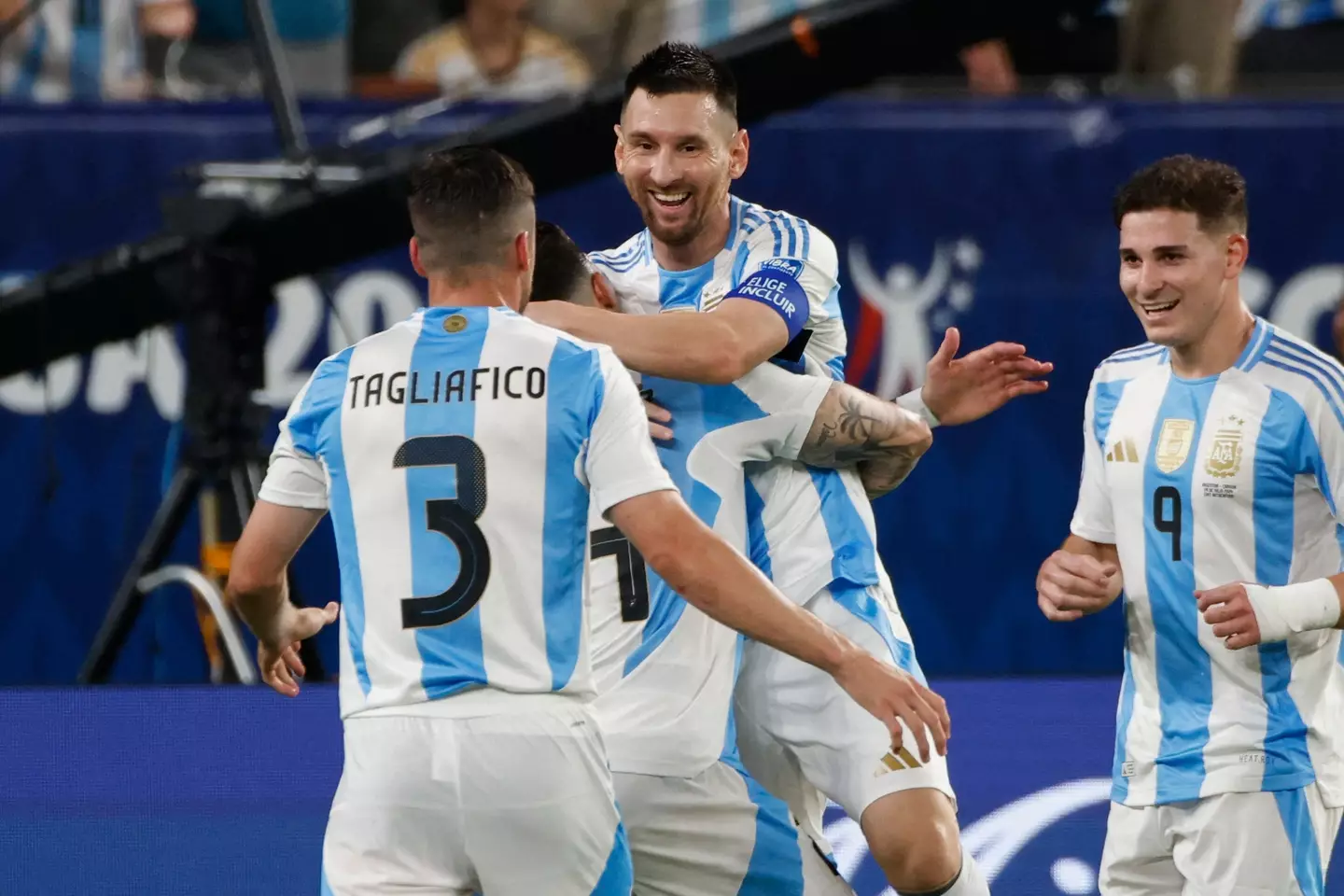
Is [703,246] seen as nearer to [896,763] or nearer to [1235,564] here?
[896,763]

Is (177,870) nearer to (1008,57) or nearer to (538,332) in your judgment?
(538,332)

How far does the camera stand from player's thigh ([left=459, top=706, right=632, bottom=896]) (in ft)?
11.3

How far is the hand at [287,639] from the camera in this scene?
4004 millimetres

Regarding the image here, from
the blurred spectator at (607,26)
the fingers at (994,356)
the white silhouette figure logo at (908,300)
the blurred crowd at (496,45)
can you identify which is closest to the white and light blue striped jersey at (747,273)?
the fingers at (994,356)

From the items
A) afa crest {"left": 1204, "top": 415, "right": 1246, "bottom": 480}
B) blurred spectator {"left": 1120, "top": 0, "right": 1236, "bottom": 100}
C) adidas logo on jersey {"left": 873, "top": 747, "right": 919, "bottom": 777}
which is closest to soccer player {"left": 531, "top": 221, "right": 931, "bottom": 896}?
adidas logo on jersey {"left": 873, "top": 747, "right": 919, "bottom": 777}

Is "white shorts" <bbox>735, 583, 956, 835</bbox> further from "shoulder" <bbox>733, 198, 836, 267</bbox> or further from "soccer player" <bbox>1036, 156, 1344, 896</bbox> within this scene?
"shoulder" <bbox>733, 198, 836, 267</bbox>

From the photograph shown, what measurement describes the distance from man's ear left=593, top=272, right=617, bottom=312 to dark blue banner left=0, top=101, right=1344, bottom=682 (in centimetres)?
313

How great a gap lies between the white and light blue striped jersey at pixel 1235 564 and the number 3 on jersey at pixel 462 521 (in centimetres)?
182

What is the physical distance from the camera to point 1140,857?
4.59 meters

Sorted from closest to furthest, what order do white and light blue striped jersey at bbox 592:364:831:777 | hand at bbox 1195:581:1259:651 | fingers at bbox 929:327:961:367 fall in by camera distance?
hand at bbox 1195:581:1259:651, white and light blue striped jersey at bbox 592:364:831:777, fingers at bbox 929:327:961:367

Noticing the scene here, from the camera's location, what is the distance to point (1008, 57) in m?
8.66

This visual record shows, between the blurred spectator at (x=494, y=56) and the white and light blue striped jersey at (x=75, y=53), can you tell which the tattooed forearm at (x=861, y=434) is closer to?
the blurred spectator at (x=494, y=56)

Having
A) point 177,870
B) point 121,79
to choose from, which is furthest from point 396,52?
point 177,870

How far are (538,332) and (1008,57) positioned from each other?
5542mm
